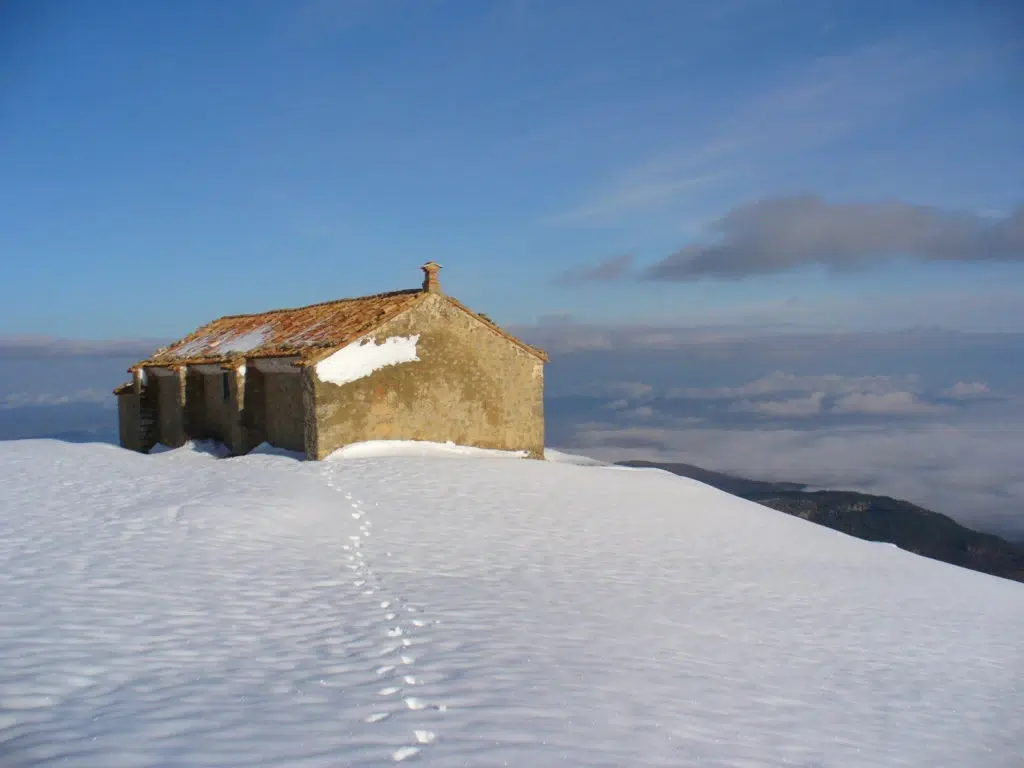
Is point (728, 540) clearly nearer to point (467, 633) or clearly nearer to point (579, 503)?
point (579, 503)

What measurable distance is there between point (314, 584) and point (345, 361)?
1120 cm

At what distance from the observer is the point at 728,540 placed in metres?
17.9

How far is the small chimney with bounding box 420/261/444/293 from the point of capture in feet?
80.2

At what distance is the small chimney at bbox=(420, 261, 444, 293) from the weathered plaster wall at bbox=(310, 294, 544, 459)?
624 mm

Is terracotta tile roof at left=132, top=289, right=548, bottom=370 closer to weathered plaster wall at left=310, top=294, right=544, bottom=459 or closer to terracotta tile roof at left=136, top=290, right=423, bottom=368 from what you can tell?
terracotta tile roof at left=136, top=290, right=423, bottom=368

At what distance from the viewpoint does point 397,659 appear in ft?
27.4

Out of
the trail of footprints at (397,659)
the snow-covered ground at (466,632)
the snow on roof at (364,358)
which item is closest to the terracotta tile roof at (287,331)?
Result: the snow on roof at (364,358)

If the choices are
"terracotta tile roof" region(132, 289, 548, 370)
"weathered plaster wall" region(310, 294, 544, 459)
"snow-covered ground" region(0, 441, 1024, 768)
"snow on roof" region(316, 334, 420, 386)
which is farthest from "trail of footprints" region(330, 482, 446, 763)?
"terracotta tile roof" region(132, 289, 548, 370)

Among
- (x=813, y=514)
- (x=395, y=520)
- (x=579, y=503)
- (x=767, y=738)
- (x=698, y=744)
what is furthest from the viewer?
(x=813, y=514)

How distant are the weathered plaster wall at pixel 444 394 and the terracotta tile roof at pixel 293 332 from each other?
0.47m

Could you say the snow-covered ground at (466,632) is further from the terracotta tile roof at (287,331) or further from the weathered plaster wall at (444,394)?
the terracotta tile roof at (287,331)

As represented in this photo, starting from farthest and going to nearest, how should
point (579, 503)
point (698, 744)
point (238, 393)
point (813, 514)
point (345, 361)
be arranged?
point (813, 514)
point (238, 393)
point (345, 361)
point (579, 503)
point (698, 744)

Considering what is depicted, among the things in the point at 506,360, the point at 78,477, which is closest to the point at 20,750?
the point at 78,477

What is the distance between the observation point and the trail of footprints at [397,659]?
6254 mm
